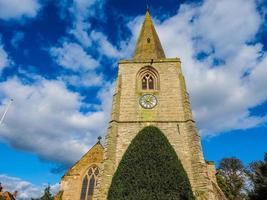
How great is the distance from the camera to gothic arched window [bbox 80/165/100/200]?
18.0 meters

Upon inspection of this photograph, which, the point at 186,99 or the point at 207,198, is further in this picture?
the point at 186,99

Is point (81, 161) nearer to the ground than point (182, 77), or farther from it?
nearer to the ground

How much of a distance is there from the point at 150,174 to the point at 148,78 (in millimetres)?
9457

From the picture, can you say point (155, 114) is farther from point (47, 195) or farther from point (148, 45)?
point (47, 195)

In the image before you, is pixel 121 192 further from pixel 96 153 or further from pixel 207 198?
pixel 96 153

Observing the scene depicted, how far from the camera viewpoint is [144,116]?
59.5 feet

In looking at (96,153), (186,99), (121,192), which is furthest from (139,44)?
(121,192)

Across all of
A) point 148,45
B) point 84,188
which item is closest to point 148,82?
point 148,45

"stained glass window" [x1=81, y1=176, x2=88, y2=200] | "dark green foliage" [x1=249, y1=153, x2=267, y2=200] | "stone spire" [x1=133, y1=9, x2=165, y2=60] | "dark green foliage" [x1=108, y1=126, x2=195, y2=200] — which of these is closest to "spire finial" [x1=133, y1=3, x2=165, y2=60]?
"stone spire" [x1=133, y1=9, x2=165, y2=60]

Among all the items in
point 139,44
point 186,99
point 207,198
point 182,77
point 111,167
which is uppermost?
point 139,44

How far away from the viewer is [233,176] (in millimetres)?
36406

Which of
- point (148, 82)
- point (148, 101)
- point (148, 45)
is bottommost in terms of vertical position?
point (148, 101)

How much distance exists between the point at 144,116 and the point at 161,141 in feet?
9.17

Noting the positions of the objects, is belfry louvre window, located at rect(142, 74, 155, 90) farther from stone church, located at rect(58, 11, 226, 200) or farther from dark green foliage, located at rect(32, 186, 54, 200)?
dark green foliage, located at rect(32, 186, 54, 200)
